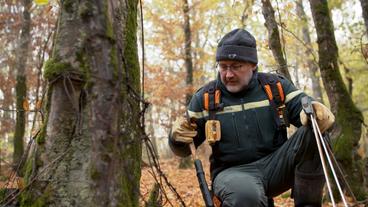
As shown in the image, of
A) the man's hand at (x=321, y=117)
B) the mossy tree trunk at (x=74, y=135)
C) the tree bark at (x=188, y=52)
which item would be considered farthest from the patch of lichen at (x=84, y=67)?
the tree bark at (x=188, y=52)

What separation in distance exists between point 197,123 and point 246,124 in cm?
47

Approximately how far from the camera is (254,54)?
3.84 meters

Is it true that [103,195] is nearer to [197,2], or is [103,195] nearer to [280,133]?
[280,133]

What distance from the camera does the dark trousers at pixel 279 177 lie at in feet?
10.4

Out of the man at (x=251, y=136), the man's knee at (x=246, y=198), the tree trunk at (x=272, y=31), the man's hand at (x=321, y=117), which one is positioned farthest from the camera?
the tree trunk at (x=272, y=31)

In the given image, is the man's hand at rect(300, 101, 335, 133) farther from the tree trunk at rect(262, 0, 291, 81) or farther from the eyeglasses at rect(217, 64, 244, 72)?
the tree trunk at rect(262, 0, 291, 81)

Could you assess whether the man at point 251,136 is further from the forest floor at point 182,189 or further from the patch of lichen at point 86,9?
the patch of lichen at point 86,9

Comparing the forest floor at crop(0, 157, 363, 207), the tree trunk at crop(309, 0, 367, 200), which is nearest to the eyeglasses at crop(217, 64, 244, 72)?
the forest floor at crop(0, 157, 363, 207)

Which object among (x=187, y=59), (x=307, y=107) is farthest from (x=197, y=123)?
(x=187, y=59)

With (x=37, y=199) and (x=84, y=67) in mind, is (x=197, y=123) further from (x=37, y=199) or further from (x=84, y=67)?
(x=37, y=199)

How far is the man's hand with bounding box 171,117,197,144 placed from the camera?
3613mm

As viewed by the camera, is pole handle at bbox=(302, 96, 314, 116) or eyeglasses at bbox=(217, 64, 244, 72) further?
eyeglasses at bbox=(217, 64, 244, 72)

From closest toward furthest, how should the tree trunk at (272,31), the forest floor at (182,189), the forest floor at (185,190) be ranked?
the forest floor at (182,189) < the forest floor at (185,190) < the tree trunk at (272,31)

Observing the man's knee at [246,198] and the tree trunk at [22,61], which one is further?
the tree trunk at [22,61]
